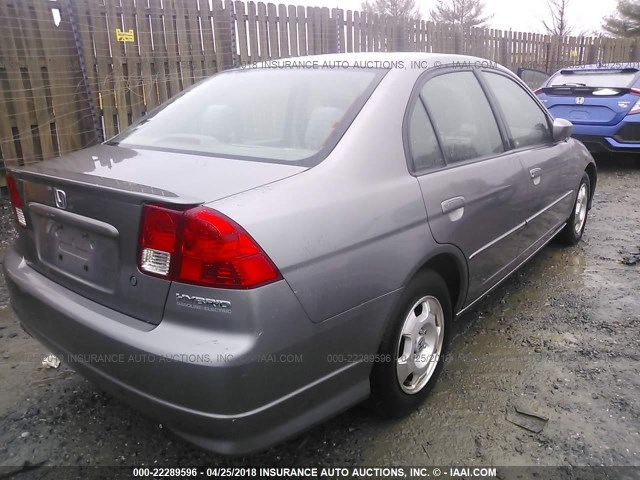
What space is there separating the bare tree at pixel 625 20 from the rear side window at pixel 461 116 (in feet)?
124

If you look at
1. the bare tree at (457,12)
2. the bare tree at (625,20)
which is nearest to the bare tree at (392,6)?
the bare tree at (457,12)

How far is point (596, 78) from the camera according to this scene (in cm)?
817

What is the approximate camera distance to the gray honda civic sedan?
5.36ft

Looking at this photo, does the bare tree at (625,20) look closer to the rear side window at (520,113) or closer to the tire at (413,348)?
the rear side window at (520,113)

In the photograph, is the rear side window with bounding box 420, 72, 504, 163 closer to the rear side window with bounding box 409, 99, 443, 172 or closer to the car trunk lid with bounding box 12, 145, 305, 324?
A: the rear side window with bounding box 409, 99, 443, 172

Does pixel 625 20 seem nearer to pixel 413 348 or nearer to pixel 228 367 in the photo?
pixel 413 348

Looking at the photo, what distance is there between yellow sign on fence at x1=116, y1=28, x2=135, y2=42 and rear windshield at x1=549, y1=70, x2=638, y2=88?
21.3 feet

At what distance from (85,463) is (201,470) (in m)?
0.49

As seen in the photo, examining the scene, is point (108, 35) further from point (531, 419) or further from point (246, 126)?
point (531, 419)

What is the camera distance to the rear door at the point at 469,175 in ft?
7.87

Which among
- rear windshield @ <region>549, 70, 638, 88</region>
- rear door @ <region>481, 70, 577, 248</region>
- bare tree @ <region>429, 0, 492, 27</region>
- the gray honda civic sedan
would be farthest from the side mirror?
bare tree @ <region>429, 0, 492, 27</region>

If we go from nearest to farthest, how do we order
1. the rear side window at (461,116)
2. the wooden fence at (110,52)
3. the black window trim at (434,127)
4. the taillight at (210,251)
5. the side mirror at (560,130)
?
1. the taillight at (210,251)
2. the black window trim at (434,127)
3. the rear side window at (461,116)
4. the side mirror at (560,130)
5. the wooden fence at (110,52)

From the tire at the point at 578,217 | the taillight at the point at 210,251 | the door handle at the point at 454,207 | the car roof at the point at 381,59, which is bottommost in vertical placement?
the tire at the point at 578,217

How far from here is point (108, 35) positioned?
6.09 meters
